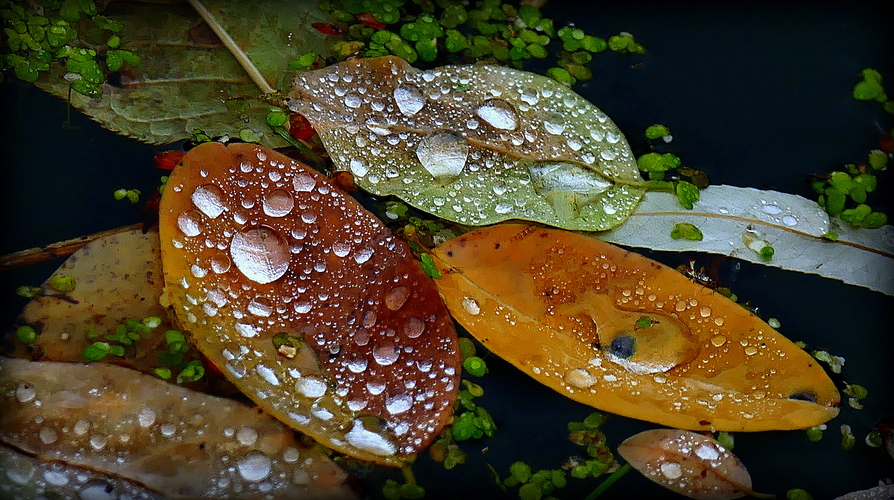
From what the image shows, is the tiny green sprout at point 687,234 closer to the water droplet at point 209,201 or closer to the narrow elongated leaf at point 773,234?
the narrow elongated leaf at point 773,234

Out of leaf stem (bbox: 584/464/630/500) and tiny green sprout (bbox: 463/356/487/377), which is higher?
tiny green sprout (bbox: 463/356/487/377)

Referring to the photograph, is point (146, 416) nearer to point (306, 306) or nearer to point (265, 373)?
point (265, 373)

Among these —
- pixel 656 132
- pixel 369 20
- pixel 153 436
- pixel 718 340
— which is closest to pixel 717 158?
pixel 656 132

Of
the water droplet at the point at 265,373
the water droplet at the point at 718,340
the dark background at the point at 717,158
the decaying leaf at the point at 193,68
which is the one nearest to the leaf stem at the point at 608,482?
the dark background at the point at 717,158

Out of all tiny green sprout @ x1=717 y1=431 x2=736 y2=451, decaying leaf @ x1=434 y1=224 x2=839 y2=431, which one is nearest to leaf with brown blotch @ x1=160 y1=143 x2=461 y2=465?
decaying leaf @ x1=434 y1=224 x2=839 y2=431

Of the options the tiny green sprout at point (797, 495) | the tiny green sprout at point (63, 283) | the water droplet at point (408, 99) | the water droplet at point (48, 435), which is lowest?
the water droplet at point (48, 435)

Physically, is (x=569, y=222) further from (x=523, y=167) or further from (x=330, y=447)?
(x=330, y=447)

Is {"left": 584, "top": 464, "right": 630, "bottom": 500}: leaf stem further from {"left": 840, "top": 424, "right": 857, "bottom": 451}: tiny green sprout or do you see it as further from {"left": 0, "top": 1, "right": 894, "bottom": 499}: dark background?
{"left": 840, "top": 424, "right": 857, "bottom": 451}: tiny green sprout
